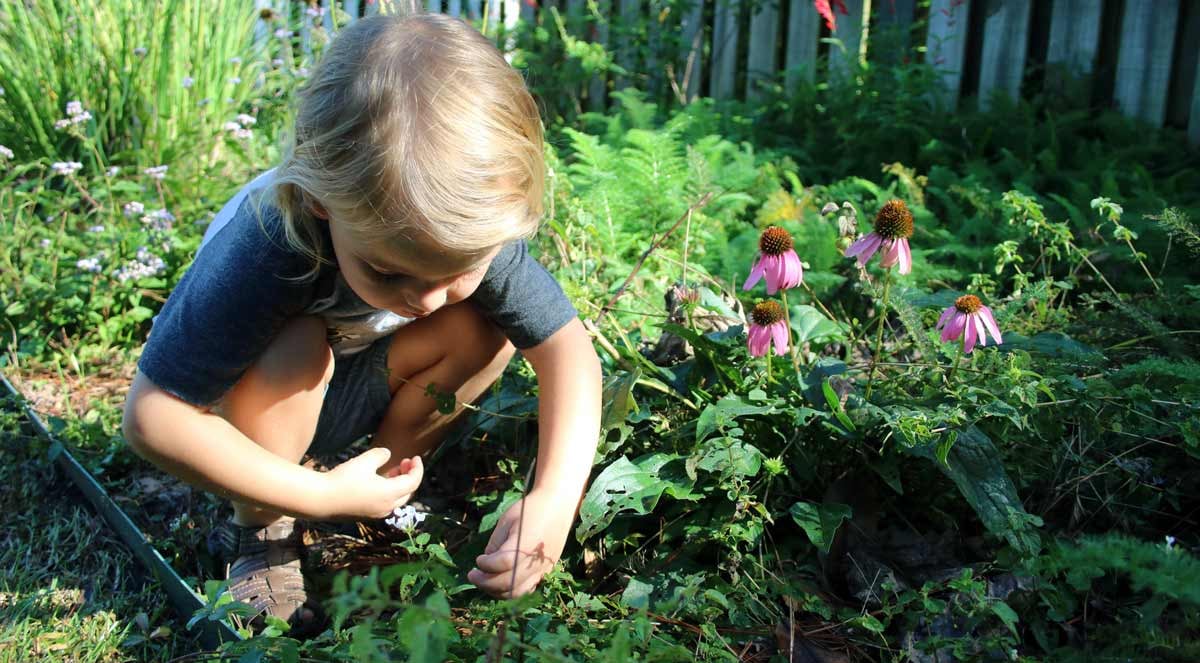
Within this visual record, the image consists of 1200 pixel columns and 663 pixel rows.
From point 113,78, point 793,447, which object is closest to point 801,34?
point 113,78

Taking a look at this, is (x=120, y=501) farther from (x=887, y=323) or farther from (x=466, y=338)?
(x=887, y=323)

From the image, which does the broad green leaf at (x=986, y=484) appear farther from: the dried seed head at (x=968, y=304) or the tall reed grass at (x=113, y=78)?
the tall reed grass at (x=113, y=78)

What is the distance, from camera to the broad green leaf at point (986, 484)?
190 cm

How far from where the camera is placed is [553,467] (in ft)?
6.88

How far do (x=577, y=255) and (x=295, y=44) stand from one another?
3530 millimetres

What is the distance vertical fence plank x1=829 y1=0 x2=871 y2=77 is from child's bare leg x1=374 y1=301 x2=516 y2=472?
121 inches

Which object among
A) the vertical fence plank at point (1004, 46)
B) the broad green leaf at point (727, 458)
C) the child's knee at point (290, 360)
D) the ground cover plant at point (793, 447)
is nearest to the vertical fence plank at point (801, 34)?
the vertical fence plank at point (1004, 46)

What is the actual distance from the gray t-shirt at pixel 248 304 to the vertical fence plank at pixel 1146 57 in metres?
3.27

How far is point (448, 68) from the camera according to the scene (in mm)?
1790

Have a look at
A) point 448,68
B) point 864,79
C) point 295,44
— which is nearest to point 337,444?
point 448,68

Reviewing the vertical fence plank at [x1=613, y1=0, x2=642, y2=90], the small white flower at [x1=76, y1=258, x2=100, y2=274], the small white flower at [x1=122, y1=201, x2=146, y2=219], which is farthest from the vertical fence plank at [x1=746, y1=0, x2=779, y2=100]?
the small white flower at [x1=76, y1=258, x2=100, y2=274]

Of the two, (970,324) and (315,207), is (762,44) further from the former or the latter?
(315,207)

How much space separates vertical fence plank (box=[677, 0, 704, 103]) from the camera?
5.72m

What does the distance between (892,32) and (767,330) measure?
3191 millimetres
